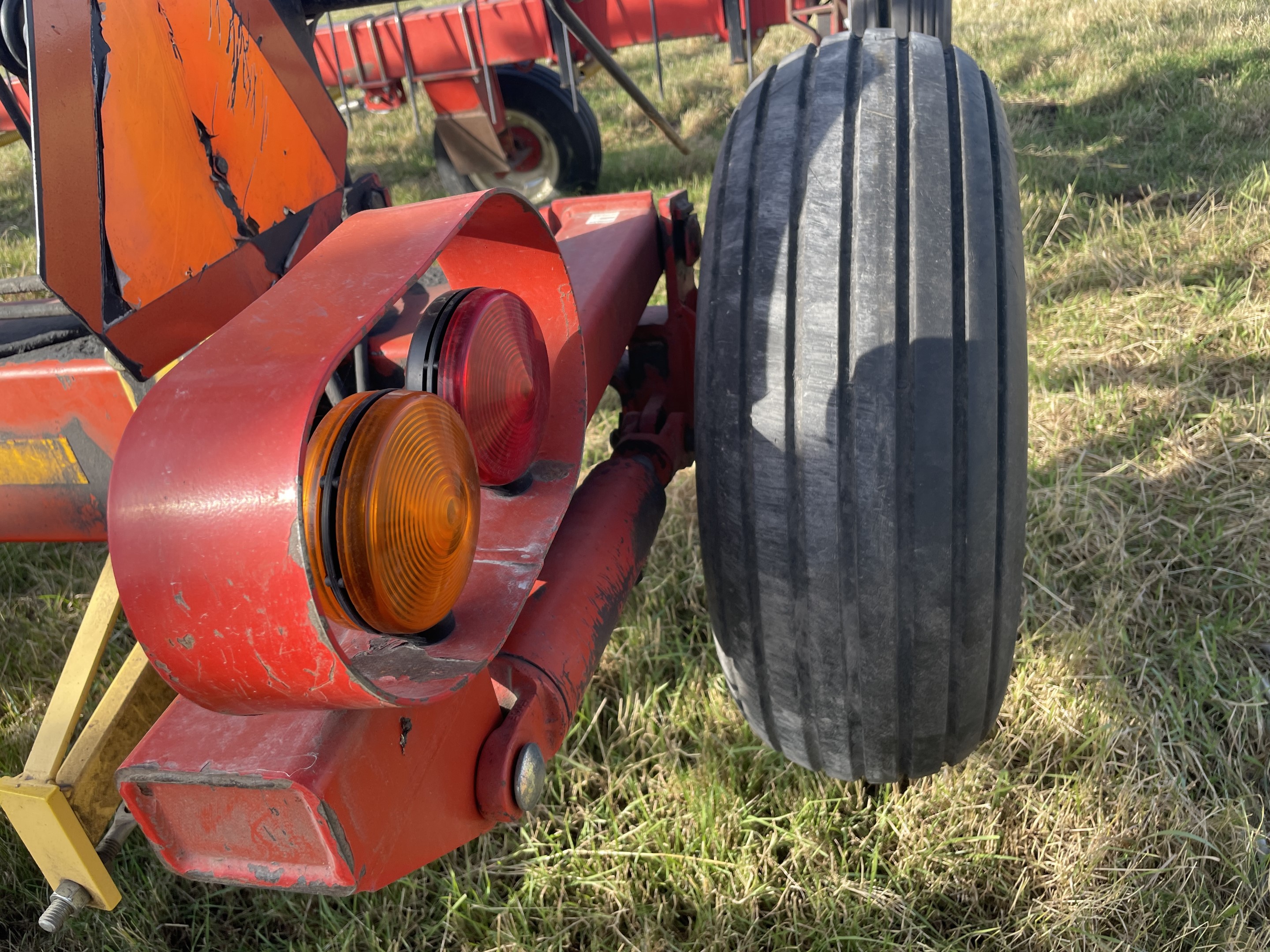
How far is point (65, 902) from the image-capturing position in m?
1.30

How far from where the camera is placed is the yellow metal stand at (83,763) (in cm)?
130

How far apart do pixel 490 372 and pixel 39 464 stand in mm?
861

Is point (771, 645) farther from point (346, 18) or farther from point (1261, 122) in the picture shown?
point (346, 18)

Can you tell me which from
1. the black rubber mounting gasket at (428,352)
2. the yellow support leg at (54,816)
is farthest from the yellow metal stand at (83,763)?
the black rubber mounting gasket at (428,352)

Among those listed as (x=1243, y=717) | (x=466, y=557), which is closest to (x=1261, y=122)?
(x=1243, y=717)

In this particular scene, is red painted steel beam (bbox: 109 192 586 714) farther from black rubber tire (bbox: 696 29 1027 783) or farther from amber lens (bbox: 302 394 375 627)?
black rubber tire (bbox: 696 29 1027 783)

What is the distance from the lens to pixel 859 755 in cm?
139

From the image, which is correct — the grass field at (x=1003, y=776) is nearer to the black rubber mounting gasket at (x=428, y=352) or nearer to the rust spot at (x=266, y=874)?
the rust spot at (x=266, y=874)

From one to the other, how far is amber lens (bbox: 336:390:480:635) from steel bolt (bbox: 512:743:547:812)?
0.27 meters

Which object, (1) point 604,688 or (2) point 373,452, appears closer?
(2) point 373,452

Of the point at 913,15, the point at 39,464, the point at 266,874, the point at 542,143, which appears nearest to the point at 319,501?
the point at 266,874

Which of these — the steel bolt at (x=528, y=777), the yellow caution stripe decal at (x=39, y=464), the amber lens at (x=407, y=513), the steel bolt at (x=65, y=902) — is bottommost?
the steel bolt at (x=65, y=902)

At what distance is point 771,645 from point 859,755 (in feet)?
0.74

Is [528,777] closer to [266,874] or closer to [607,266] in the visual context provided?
[266,874]
